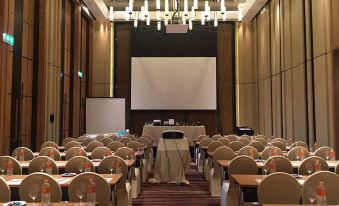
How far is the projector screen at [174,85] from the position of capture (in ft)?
48.0

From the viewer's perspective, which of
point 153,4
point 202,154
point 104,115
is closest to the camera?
point 202,154

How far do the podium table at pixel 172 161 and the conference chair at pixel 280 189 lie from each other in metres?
4.33

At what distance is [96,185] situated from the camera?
142 inches

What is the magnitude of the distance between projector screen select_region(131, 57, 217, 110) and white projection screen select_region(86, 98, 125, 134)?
1.66 m

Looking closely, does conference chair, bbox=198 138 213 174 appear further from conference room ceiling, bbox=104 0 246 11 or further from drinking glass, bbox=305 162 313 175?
conference room ceiling, bbox=104 0 246 11

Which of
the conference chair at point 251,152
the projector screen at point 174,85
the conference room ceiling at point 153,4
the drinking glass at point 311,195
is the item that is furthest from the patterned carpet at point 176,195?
the conference room ceiling at point 153,4

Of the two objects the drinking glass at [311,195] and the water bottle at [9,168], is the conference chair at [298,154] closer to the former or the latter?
the drinking glass at [311,195]

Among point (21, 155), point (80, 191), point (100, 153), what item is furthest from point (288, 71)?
point (80, 191)

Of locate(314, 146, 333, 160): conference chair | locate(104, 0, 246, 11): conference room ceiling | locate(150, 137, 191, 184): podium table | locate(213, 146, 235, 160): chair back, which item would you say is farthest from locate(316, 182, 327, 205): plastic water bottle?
locate(104, 0, 246, 11): conference room ceiling

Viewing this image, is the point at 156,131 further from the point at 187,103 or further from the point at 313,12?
the point at 313,12

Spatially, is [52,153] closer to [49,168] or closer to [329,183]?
[49,168]

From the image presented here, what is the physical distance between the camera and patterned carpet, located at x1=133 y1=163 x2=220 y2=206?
6441 mm

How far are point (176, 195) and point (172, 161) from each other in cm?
104

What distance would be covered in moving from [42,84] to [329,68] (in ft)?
21.7
